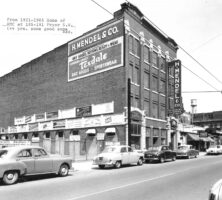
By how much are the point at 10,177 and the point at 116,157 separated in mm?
8676

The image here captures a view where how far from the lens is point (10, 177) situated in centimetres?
1267

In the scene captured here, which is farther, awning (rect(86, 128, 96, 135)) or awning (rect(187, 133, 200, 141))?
awning (rect(187, 133, 200, 141))

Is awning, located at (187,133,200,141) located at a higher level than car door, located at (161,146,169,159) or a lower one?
higher

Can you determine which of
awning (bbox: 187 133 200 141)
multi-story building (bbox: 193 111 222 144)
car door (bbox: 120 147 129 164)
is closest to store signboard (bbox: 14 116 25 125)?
awning (bbox: 187 133 200 141)

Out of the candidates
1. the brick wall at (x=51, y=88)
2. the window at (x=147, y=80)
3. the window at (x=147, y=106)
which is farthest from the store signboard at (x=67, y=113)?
the window at (x=147, y=80)

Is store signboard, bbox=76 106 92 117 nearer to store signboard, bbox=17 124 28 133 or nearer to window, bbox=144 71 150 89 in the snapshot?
window, bbox=144 71 150 89

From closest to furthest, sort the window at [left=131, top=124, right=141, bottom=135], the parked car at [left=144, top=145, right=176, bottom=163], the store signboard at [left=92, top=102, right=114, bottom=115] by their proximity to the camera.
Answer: the parked car at [left=144, top=145, right=176, bottom=163], the window at [left=131, top=124, right=141, bottom=135], the store signboard at [left=92, top=102, right=114, bottom=115]

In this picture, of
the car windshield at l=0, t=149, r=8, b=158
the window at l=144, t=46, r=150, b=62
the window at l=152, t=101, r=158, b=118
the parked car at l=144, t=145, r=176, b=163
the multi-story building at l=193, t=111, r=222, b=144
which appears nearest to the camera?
the car windshield at l=0, t=149, r=8, b=158

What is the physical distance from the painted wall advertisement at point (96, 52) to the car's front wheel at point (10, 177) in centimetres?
2091

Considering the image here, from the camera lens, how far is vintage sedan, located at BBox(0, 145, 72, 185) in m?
12.6

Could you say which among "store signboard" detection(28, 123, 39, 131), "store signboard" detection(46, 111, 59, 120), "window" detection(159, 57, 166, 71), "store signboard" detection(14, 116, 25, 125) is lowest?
"store signboard" detection(28, 123, 39, 131)

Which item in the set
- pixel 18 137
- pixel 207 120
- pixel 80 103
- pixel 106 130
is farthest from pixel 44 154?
pixel 207 120

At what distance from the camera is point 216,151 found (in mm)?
A: 38469

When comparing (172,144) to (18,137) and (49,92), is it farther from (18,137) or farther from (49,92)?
(18,137)
